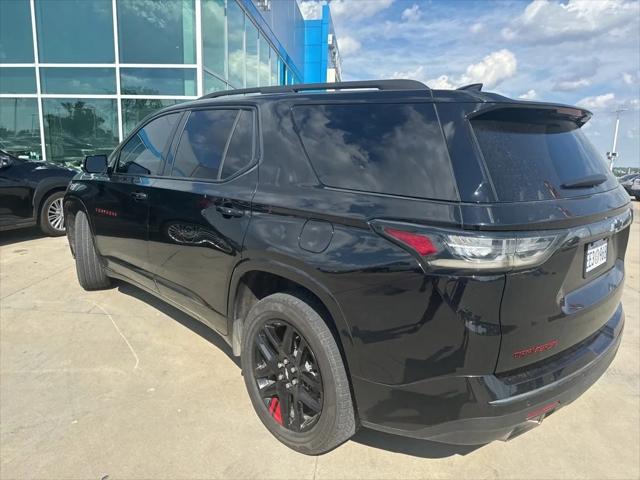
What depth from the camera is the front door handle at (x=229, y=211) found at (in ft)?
8.04

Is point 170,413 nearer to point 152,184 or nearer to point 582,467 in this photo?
point 152,184

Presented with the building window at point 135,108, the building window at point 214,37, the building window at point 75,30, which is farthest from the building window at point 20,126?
the building window at point 214,37

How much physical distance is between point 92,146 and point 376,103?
10.3 meters

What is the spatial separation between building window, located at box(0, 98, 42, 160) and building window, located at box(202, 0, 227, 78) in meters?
4.22

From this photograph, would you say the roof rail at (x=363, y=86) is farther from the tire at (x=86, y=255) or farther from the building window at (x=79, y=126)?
the building window at (x=79, y=126)

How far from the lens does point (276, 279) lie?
2.43m

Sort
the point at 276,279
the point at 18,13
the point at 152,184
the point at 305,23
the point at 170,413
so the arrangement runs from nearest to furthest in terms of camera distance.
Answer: the point at 276,279
the point at 170,413
the point at 152,184
the point at 18,13
the point at 305,23

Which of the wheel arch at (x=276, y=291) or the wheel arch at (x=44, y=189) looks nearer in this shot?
the wheel arch at (x=276, y=291)

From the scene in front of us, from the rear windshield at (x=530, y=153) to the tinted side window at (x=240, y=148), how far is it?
1.30m

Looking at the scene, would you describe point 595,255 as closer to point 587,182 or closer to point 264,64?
point 587,182

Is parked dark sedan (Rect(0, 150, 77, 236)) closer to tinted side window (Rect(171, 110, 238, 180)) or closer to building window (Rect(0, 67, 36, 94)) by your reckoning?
tinted side window (Rect(171, 110, 238, 180))

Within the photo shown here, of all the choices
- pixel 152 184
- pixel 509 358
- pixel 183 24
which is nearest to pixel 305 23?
pixel 183 24

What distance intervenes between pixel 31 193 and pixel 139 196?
4157 mm

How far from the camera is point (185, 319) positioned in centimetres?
395
